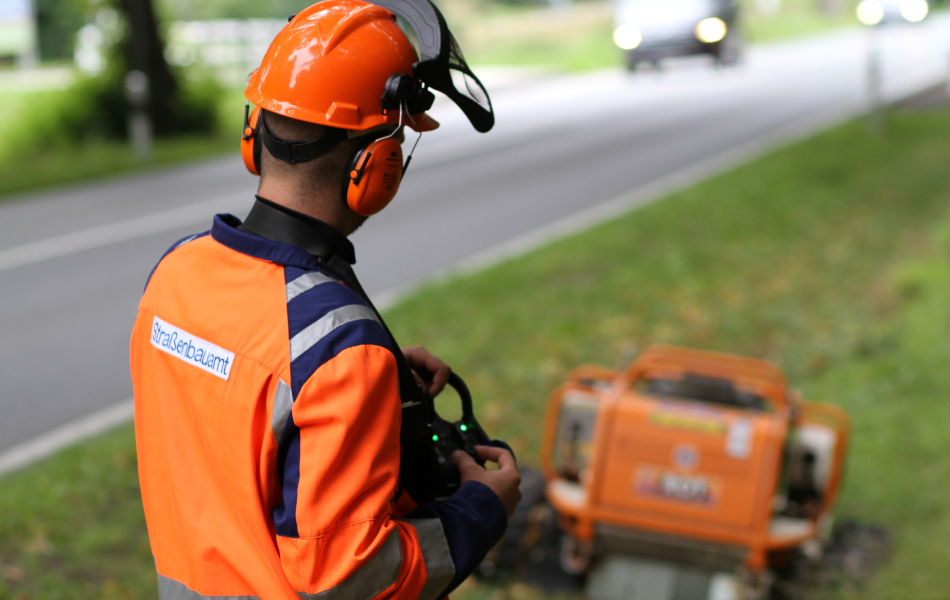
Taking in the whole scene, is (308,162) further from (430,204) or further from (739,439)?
(430,204)

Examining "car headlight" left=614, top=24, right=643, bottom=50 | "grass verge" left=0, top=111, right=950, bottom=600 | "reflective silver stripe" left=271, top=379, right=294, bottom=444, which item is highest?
"car headlight" left=614, top=24, right=643, bottom=50

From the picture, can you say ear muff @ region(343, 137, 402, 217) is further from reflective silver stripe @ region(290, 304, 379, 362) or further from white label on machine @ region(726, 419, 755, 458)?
→ white label on machine @ region(726, 419, 755, 458)

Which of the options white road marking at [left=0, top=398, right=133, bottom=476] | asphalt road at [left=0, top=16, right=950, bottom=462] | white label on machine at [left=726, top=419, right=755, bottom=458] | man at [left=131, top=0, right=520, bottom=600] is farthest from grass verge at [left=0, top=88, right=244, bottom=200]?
man at [left=131, top=0, right=520, bottom=600]

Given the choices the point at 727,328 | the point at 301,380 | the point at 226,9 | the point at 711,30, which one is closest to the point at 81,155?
the point at 727,328

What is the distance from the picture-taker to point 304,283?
1626mm

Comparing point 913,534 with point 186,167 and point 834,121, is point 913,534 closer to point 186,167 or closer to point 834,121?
point 186,167

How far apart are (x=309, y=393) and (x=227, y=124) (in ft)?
59.2

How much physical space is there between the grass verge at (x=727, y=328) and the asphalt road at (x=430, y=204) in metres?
1.02

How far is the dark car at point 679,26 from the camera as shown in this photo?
2031cm

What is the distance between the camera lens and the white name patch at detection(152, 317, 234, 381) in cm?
164

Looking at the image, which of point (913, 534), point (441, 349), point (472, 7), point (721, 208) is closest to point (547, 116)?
point (721, 208)

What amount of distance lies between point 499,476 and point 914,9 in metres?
16.1

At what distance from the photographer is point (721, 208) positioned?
1105 cm

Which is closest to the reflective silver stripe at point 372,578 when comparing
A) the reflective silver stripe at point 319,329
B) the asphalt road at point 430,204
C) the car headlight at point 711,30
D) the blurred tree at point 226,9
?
the reflective silver stripe at point 319,329
